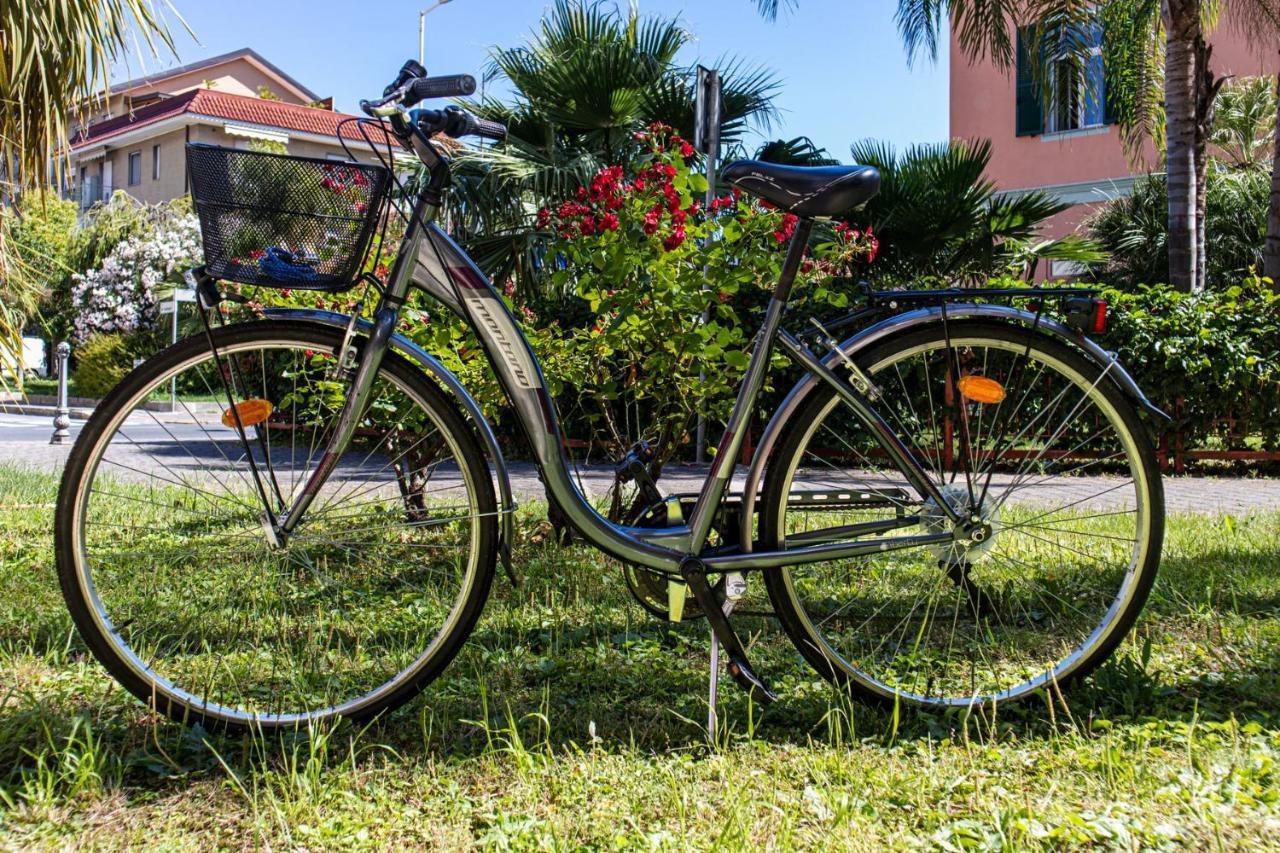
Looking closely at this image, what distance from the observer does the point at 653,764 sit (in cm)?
210

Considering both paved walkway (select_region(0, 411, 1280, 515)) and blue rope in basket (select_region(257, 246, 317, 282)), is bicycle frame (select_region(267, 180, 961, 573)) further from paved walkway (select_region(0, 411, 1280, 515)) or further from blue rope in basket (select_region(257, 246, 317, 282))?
paved walkway (select_region(0, 411, 1280, 515))

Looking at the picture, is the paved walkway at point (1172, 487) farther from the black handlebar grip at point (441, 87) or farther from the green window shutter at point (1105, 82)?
the green window shutter at point (1105, 82)

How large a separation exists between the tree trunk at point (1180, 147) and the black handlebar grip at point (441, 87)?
9.21 meters

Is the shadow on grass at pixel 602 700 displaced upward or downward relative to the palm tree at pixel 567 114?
downward

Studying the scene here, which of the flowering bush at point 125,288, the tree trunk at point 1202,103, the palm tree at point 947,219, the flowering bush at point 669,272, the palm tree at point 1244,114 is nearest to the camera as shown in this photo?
the flowering bush at point 669,272

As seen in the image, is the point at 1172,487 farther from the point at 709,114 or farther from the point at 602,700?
the point at 602,700

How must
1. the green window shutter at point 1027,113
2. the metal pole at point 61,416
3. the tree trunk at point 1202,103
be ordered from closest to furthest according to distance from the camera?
the metal pole at point 61,416 → the tree trunk at point 1202,103 → the green window shutter at point 1027,113

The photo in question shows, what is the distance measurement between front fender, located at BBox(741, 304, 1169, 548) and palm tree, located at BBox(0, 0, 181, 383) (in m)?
3.29

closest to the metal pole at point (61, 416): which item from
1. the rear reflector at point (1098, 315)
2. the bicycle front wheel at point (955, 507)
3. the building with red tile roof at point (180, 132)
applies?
the bicycle front wheel at point (955, 507)

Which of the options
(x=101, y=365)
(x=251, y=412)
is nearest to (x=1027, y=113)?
(x=251, y=412)

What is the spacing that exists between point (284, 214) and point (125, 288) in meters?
27.0

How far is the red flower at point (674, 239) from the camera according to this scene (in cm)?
362

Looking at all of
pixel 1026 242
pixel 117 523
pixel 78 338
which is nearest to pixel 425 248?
pixel 117 523

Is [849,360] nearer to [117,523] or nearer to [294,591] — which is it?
[294,591]
